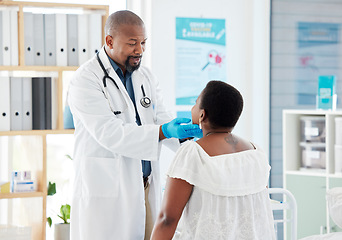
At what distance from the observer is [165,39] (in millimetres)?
3605

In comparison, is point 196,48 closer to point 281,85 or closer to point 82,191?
point 281,85

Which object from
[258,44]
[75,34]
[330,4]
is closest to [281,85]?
[258,44]

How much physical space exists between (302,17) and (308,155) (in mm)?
1192

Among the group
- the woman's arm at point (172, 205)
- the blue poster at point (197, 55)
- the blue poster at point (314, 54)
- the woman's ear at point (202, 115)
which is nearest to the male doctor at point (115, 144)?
the woman's ear at point (202, 115)

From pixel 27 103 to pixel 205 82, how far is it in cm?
139

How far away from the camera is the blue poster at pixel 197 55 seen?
3.67 meters

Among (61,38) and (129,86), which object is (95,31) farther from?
(129,86)

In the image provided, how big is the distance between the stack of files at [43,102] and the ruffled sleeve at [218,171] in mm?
1573

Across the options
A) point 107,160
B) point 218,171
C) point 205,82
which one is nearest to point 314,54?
point 205,82

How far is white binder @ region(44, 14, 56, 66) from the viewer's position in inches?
114

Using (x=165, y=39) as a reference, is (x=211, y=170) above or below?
below

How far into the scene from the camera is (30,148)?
3.09m

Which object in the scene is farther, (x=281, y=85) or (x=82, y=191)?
(x=281, y=85)

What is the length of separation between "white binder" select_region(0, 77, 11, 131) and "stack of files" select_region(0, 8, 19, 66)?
0.11 m
